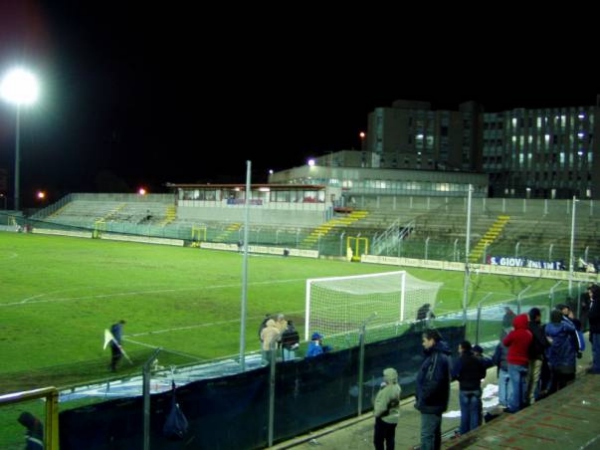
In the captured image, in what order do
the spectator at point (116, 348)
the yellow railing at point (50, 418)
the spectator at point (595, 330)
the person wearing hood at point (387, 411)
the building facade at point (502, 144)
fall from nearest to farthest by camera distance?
1. the yellow railing at point (50, 418)
2. the person wearing hood at point (387, 411)
3. the spectator at point (595, 330)
4. the spectator at point (116, 348)
5. the building facade at point (502, 144)

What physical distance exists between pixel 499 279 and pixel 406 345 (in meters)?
25.8

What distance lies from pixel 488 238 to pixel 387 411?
39.2 m

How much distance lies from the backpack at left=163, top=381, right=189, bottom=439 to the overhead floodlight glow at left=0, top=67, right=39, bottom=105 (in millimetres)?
53095

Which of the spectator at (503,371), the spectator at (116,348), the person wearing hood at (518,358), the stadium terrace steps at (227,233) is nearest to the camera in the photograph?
the person wearing hood at (518,358)

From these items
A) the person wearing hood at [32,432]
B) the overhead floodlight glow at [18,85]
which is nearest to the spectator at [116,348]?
the person wearing hood at [32,432]

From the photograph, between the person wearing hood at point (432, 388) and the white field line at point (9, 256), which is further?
the white field line at point (9, 256)

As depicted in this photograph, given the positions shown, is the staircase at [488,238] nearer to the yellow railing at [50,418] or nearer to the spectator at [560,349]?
the spectator at [560,349]

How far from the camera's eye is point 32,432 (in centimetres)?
586

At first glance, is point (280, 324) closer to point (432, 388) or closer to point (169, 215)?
point (432, 388)

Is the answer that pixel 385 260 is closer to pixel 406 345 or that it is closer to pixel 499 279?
pixel 499 279

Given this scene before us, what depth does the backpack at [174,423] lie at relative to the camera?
7.38m

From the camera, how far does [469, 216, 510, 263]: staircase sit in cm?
4200

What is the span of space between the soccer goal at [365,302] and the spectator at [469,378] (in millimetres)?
8454

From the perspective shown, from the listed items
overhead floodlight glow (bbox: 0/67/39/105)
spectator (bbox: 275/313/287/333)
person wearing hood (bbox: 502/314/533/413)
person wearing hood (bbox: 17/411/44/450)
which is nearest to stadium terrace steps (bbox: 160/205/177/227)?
overhead floodlight glow (bbox: 0/67/39/105)
